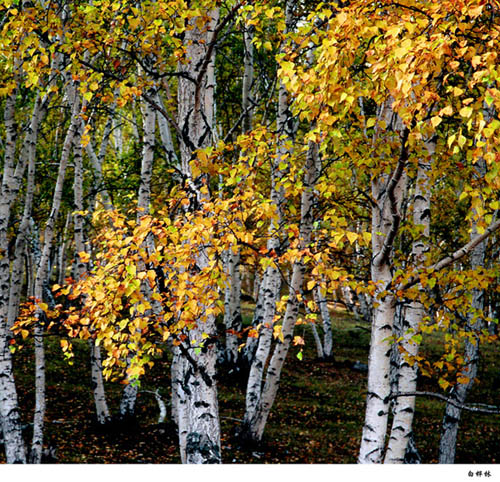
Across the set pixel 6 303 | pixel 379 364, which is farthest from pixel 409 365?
pixel 6 303

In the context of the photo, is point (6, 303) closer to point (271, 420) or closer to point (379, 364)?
point (379, 364)

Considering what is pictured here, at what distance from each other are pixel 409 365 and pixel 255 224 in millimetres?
→ 3074

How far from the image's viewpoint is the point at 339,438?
46.2ft

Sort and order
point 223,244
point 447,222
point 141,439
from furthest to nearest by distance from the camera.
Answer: point 447,222 → point 141,439 → point 223,244

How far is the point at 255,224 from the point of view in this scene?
762 centimetres

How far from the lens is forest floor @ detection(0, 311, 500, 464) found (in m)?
11.2

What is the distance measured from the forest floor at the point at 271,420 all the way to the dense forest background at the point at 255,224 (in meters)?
0.09

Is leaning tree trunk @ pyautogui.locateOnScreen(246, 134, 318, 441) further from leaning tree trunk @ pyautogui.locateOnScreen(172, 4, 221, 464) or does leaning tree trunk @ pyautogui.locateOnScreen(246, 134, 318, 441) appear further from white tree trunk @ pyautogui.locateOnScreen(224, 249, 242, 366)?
white tree trunk @ pyautogui.locateOnScreen(224, 249, 242, 366)

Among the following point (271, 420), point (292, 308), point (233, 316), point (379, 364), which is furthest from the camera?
point (233, 316)

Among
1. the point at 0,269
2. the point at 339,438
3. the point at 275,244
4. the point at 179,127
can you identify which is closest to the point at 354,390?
the point at 339,438

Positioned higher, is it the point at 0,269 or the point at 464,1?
the point at 464,1
